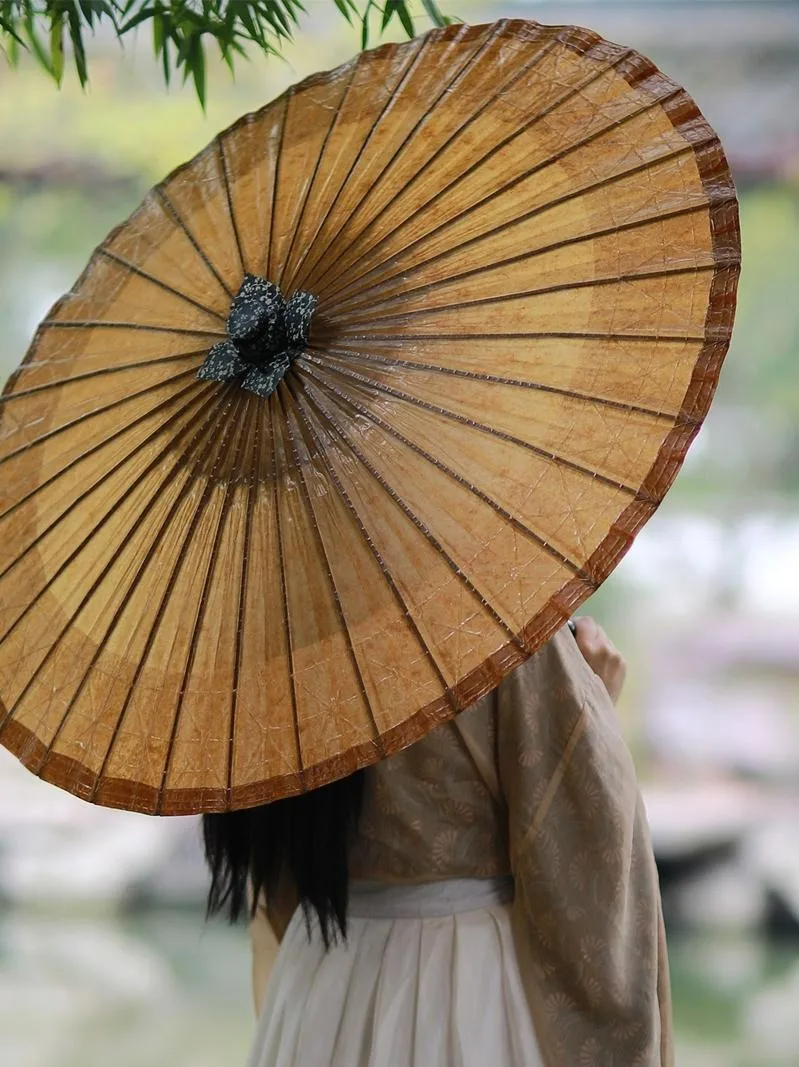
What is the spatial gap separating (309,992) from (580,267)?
76 cm

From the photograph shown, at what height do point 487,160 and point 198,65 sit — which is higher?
point 198,65

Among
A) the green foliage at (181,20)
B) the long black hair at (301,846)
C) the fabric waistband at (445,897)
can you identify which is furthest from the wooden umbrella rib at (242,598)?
the green foliage at (181,20)

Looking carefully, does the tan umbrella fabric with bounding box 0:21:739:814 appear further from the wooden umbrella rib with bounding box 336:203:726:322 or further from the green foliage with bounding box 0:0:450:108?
the green foliage with bounding box 0:0:450:108

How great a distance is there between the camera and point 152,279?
1.12 metres

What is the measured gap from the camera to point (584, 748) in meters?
1.10

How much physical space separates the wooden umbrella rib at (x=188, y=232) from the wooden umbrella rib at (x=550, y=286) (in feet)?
0.46

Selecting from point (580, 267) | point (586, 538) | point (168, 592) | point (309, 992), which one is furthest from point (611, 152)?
point (309, 992)

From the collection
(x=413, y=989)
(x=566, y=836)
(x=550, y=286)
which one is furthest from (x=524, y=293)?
(x=413, y=989)

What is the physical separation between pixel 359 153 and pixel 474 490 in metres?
0.31

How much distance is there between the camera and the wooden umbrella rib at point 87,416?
105 centimetres

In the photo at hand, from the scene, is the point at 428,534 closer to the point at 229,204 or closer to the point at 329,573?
the point at 329,573

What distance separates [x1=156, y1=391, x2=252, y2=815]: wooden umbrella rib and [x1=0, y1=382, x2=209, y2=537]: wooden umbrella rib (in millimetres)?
52

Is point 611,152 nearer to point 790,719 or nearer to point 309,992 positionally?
point 309,992

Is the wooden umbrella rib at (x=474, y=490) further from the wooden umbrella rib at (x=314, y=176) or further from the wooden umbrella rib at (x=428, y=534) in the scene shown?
the wooden umbrella rib at (x=314, y=176)
